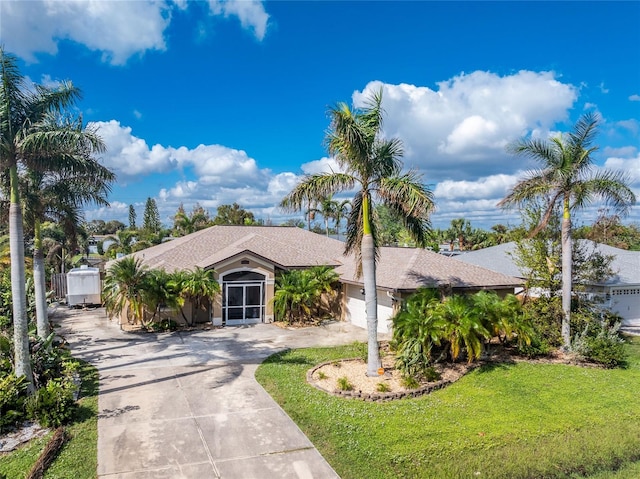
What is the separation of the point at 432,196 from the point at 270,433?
281 inches

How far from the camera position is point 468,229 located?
58.7 m

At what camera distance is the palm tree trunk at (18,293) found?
9789 mm

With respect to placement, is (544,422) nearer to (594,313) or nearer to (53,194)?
(594,313)

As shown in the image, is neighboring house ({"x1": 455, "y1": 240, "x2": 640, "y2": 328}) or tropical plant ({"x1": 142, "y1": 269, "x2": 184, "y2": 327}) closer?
tropical plant ({"x1": 142, "y1": 269, "x2": 184, "y2": 327})

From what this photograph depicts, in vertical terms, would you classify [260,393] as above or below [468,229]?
below

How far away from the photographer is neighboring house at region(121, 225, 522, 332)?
750 inches

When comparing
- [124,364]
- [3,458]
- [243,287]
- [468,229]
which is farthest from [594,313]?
[468,229]

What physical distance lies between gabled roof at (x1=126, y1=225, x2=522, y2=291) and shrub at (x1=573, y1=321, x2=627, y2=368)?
4856 millimetres

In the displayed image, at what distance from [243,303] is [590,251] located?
1727 centimetres

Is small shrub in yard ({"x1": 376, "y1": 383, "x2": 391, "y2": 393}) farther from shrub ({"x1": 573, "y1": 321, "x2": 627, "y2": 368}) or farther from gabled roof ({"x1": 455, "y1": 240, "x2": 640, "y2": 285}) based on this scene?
gabled roof ({"x1": 455, "y1": 240, "x2": 640, "y2": 285})

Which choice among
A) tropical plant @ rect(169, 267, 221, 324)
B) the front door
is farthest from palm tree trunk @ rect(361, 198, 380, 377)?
the front door

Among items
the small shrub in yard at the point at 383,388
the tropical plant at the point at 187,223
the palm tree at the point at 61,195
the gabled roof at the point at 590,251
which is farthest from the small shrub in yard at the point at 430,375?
the tropical plant at the point at 187,223

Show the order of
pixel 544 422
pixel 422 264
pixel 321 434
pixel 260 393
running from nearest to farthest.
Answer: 1. pixel 321 434
2. pixel 544 422
3. pixel 260 393
4. pixel 422 264

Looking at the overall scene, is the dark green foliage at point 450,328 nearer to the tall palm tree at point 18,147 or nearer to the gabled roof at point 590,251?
the gabled roof at point 590,251
